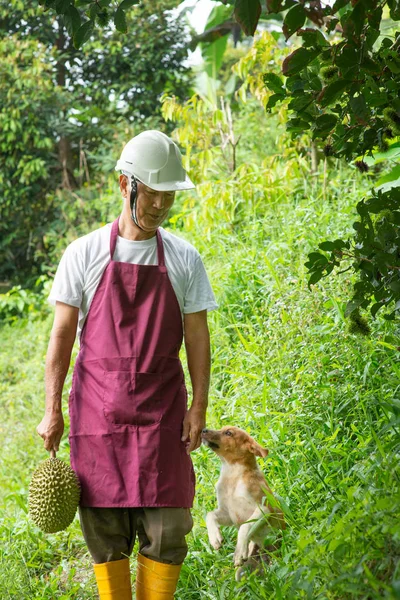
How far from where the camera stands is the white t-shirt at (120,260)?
143 inches

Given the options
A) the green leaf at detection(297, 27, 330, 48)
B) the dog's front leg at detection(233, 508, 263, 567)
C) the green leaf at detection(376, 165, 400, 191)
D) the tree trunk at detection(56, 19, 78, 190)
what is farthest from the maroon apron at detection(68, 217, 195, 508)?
the tree trunk at detection(56, 19, 78, 190)

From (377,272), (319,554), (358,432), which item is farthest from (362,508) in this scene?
(358,432)

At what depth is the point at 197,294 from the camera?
3.80m

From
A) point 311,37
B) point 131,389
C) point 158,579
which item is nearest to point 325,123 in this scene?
point 311,37

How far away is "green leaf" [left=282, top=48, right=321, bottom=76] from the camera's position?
2877 millimetres

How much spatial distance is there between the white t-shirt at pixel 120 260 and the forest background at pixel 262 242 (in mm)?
662

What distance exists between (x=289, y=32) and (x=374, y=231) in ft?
3.16

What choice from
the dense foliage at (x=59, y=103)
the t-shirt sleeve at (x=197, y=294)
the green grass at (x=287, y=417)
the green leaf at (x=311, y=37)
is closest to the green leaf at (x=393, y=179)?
the green grass at (x=287, y=417)

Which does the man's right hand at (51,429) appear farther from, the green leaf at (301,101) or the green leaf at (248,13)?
the green leaf at (248,13)

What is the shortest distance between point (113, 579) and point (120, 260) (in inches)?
55.2

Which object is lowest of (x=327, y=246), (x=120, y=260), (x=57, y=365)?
(x=57, y=365)

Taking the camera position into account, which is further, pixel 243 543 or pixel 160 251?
Answer: pixel 160 251

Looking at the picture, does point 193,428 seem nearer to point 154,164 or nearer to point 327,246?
point 327,246

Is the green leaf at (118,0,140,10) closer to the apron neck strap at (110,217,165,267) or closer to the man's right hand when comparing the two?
the apron neck strap at (110,217,165,267)
